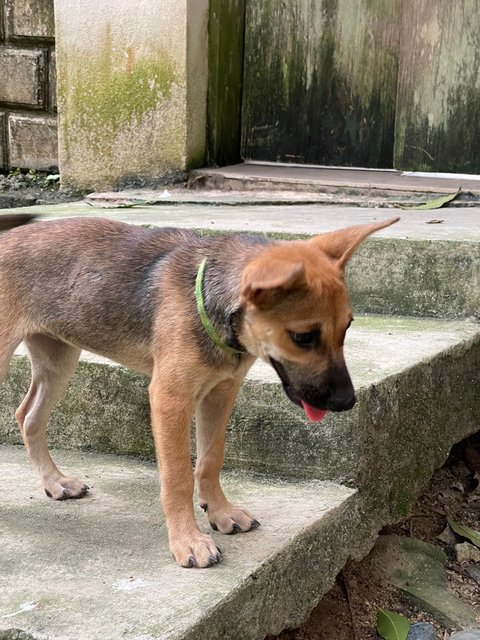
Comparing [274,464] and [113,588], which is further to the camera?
[274,464]

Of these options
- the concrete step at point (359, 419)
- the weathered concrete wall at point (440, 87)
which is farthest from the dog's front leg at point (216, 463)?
the weathered concrete wall at point (440, 87)

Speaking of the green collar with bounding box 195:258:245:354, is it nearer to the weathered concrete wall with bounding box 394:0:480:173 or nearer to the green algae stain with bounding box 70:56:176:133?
the green algae stain with bounding box 70:56:176:133

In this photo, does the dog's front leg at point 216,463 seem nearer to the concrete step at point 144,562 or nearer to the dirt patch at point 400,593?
the concrete step at point 144,562

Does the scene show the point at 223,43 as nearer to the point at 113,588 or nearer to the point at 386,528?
the point at 386,528

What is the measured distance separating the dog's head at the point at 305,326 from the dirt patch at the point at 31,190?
442cm

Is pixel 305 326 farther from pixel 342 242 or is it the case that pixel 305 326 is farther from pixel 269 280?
pixel 342 242

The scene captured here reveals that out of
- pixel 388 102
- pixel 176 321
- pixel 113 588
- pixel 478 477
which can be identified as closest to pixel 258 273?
pixel 176 321

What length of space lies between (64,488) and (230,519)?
0.62 metres

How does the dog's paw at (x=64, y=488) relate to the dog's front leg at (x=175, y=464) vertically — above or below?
below

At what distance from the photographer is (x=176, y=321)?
111 inches

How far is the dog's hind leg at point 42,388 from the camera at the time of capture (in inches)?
130

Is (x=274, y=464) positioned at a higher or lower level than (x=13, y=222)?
lower

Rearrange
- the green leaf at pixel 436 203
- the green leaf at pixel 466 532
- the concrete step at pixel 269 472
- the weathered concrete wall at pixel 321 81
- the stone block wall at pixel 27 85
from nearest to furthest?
1. the concrete step at pixel 269 472
2. the green leaf at pixel 466 532
3. the green leaf at pixel 436 203
4. the weathered concrete wall at pixel 321 81
5. the stone block wall at pixel 27 85

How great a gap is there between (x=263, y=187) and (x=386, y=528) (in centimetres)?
297
